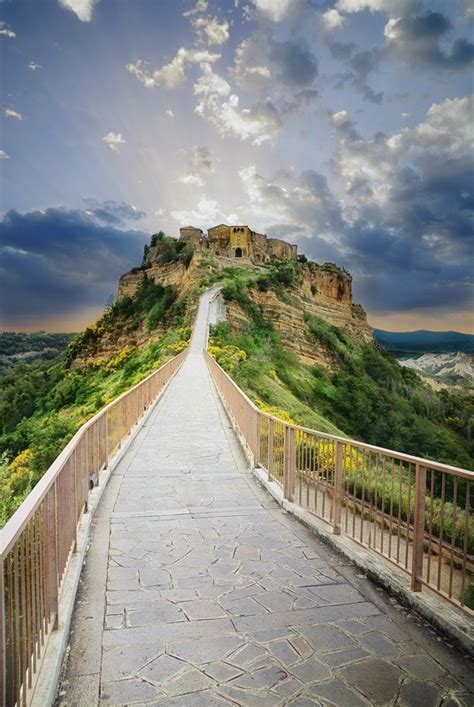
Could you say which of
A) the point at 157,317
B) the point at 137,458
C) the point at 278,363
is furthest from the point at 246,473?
the point at 157,317

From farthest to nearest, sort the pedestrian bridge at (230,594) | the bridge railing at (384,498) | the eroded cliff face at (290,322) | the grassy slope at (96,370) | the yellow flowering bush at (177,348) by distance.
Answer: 1. the eroded cliff face at (290,322)
2. the yellow flowering bush at (177,348)
3. the grassy slope at (96,370)
4. the bridge railing at (384,498)
5. the pedestrian bridge at (230,594)

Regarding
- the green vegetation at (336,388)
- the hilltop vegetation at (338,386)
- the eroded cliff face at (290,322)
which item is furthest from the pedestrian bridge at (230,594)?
the eroded cliff face at (290,322)

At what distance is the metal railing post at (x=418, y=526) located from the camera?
390 centimetres

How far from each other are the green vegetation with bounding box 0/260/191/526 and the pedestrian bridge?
25.8m

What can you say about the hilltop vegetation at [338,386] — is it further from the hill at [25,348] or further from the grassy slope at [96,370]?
the hill at [25,348]

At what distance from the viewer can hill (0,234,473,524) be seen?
39719mm

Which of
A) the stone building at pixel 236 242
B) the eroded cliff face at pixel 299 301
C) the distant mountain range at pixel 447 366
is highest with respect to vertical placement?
the stone building at pixel 236 242

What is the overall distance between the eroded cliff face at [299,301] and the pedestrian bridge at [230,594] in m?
42.4

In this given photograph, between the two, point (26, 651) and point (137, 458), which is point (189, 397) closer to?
point (137, 458)

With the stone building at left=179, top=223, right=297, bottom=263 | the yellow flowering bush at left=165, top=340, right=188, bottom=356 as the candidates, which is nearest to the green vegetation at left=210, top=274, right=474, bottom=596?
the yellow flowering bush at left=165, top=340, right=188, bottom=356

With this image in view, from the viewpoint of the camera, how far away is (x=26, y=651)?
2613 mm

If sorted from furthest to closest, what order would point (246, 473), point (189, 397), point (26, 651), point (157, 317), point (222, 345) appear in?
point (157, 317) < point (222, 345) < point (189, 397) < point (246, 473) < point (26, 651)

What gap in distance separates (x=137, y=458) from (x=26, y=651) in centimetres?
694

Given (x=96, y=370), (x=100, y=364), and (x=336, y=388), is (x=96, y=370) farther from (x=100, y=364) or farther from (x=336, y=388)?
(x=336, y=388)
